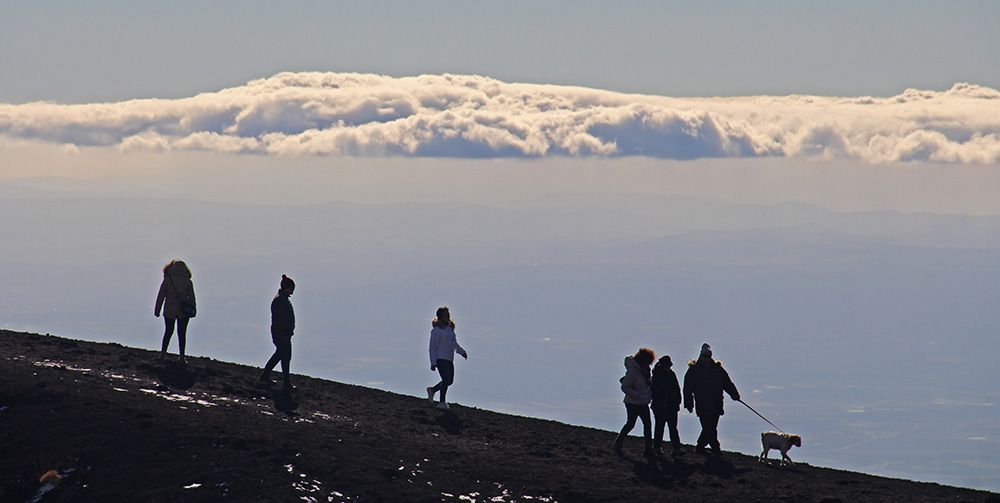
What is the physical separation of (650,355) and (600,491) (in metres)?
4.39

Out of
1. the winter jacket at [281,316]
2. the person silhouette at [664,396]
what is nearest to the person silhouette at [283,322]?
the winter jacket at [281,316]

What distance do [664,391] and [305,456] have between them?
7.84m

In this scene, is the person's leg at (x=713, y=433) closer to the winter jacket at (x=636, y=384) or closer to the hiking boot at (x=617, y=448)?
the winter jacket at (x=636, y=384)

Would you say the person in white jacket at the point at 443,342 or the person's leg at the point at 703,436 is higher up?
the person in white jacket at the point at 443,342

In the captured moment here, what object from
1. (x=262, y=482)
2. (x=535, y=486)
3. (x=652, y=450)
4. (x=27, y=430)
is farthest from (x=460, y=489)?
(x=27, y=430)

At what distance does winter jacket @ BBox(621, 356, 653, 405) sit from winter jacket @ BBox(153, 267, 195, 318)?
10.8 meters

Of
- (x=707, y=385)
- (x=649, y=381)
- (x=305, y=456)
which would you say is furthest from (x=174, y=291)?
(x=707, y=385)

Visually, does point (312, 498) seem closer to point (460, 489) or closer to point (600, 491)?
point (460, 489)

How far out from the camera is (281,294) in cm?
3462

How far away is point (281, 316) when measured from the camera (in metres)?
34.6

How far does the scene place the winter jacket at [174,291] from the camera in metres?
35.5

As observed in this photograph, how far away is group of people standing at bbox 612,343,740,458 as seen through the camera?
103 ft

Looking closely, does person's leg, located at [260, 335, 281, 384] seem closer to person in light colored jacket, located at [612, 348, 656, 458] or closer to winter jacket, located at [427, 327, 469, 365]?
winter jacket, located at [427, 327, 469, 365]

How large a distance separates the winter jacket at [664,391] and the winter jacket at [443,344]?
15.2ft
